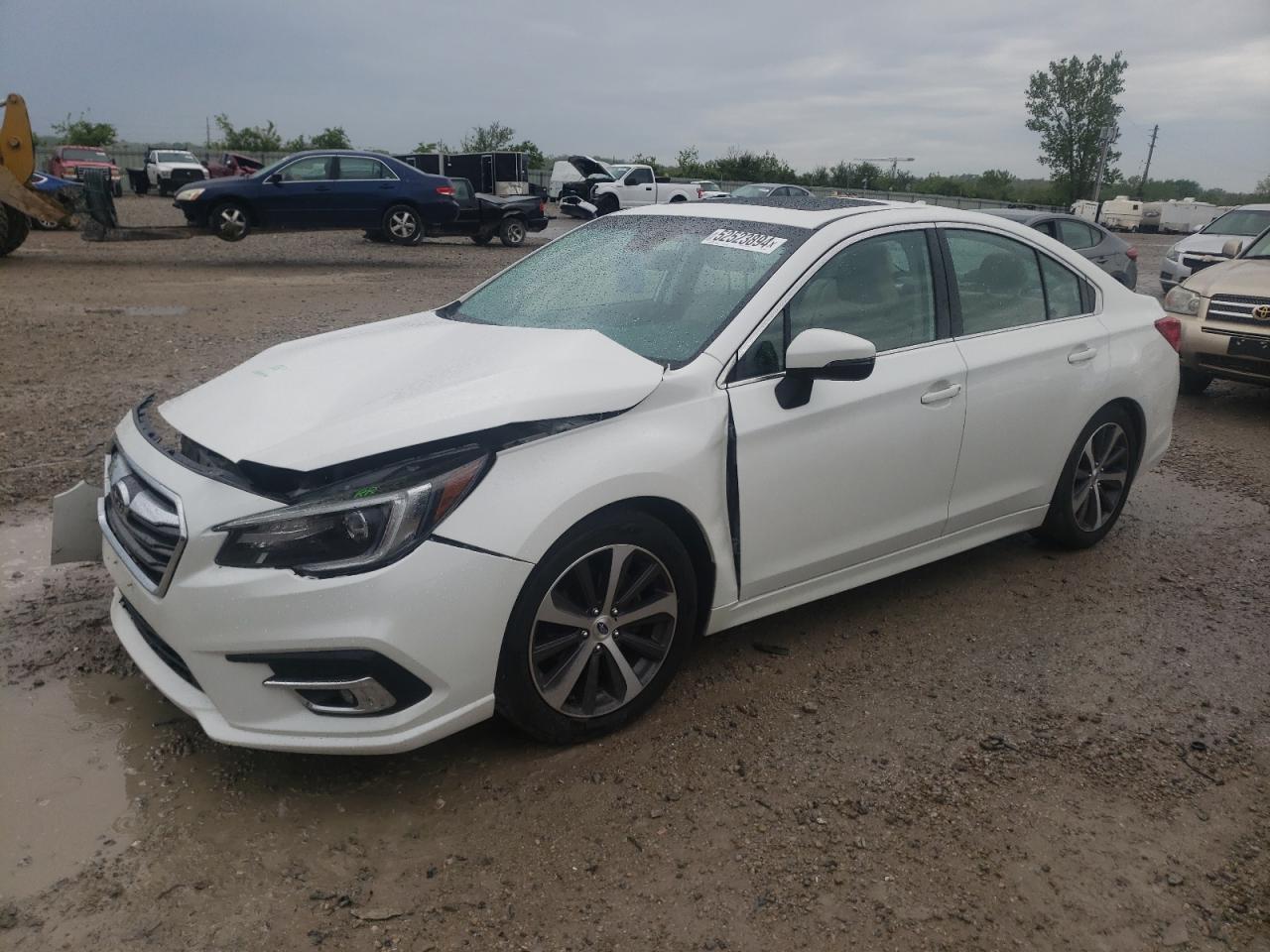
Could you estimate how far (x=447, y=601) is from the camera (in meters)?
2.60

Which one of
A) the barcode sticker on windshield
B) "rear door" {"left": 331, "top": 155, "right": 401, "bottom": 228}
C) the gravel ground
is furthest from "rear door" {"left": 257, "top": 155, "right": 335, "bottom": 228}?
the barcode sticker on windshield

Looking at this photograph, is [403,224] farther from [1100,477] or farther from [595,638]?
[595,638]

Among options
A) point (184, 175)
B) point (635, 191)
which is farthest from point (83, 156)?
point (635, 191)

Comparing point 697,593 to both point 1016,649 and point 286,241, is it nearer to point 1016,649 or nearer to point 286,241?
point 1016,649

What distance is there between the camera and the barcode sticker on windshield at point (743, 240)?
3584mm

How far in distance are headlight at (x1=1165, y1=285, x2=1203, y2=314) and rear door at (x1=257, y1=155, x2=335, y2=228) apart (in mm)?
13354

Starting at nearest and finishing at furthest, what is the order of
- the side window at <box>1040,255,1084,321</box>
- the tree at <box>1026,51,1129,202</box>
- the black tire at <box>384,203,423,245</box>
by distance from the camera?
1. the side window at <box>1040,255,1084,321</box>
2. the black tire at <box>384,203,423,245</box>
3. the tree at <box>1026,51,1129,202</box>

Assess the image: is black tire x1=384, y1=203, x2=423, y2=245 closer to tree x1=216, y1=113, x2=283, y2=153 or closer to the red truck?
the red truck

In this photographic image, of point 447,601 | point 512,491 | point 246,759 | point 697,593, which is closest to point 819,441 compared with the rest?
point 697,593

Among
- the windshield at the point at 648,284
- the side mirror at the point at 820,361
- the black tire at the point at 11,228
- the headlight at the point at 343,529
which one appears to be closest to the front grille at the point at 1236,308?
the windshield at the point at 648,284

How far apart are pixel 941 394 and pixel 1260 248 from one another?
22.9 ft

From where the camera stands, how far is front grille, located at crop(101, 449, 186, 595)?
8.73 feet

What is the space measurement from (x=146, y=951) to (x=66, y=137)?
68.3 m

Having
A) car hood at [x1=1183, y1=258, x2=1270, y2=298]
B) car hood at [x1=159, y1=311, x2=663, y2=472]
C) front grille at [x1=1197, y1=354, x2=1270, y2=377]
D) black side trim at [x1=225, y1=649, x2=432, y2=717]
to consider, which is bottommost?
front grille at [x1=1197, y1=354, x2=1270, y2=377]
